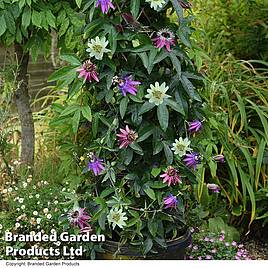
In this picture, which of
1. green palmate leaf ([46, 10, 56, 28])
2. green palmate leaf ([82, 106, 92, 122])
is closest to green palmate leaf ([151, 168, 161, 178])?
green palmate leaf ([82, 106, 92, 122])

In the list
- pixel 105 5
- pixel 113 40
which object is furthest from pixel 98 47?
pixel 105 5

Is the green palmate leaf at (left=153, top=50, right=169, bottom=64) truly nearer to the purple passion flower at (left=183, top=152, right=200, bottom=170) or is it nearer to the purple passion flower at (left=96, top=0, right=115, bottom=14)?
the purple passion flower at (left=96, top=0, right=115, bottom=14)

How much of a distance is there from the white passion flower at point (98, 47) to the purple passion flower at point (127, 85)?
125mm

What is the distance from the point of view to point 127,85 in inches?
91.2

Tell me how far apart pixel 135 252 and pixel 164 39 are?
922 mm

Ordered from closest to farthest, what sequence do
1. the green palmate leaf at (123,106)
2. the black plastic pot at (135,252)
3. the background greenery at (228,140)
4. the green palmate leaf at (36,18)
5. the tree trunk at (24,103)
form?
1. the green palmate leaf at (123,106)
2. the black plastic pot at (135,252)
3. the green palmate leaf at (36,18)
4. the background greenery at (228,140)
5. the tree trunk at (24,103)

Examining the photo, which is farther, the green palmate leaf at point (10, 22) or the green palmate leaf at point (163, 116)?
the green palmate leaf at point (10, 22)

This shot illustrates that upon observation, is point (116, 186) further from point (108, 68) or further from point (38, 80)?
point (38, 80)

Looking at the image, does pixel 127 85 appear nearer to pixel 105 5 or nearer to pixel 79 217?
pixel 105 5

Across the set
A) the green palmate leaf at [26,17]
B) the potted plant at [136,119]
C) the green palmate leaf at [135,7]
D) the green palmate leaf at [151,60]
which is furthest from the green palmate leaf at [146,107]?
the green palmate leaf at [26,17]

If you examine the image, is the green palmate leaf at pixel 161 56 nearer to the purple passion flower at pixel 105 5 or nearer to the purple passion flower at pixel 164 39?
the purple passion flower at pixel 164 39

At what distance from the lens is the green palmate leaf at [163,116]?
227 cm

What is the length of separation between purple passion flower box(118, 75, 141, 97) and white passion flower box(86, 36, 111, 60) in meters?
0.13

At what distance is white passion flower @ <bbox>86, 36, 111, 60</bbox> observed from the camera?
7.45ft
